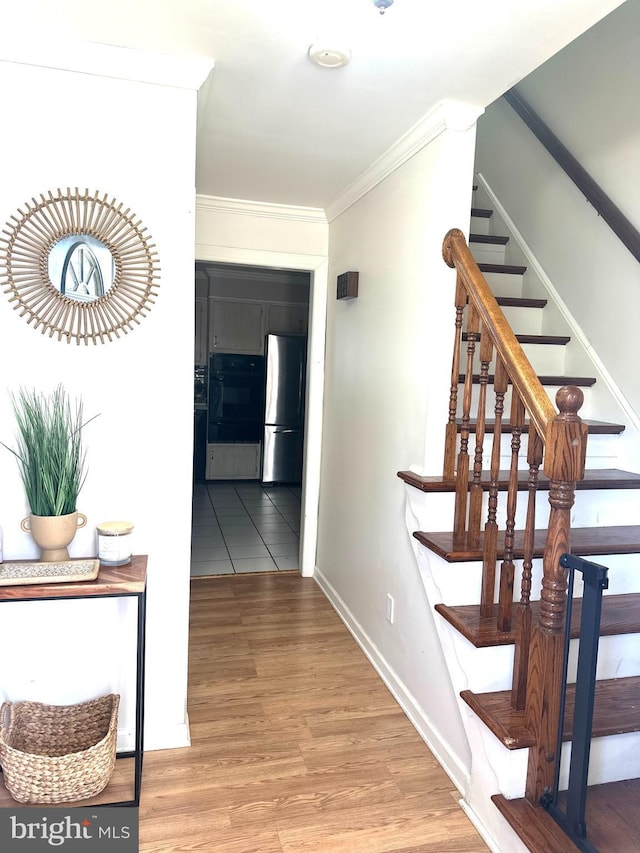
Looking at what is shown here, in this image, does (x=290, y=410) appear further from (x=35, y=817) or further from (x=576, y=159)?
(x=35, y=817)

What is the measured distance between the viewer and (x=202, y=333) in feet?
21.9

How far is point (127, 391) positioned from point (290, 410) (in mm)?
4757

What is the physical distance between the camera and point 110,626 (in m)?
2.02

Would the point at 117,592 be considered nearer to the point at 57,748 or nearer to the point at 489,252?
the point at 57,748

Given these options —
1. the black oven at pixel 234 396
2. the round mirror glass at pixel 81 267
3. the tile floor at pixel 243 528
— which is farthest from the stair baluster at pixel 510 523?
the black oven at pixel 234 396

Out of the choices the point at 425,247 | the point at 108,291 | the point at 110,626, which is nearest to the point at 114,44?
the point at 108,291

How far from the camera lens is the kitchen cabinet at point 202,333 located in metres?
6.59

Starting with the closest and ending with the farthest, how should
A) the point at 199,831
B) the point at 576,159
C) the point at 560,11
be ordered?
1. the point at 560,11
2. the point at 199,831
3. the point at 576,159

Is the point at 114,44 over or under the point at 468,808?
over

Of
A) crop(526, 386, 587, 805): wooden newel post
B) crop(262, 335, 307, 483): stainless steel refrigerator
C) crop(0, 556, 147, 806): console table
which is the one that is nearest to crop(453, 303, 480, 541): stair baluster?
crop(526, 386, 587, 805): wooden newel post

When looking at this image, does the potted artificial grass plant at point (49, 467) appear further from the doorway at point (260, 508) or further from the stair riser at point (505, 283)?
the stair riser at point (505, 283)

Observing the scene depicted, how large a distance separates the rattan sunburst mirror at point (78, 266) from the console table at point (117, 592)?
0.77m

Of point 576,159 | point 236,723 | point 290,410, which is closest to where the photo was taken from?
point 236,723

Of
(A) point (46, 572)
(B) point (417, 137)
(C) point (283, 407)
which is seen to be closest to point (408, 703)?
(A) point (46, 572)
